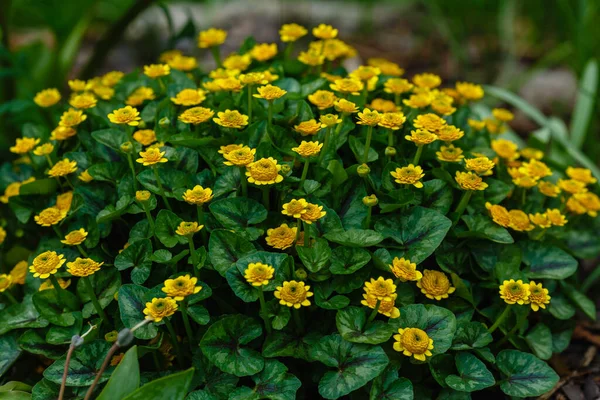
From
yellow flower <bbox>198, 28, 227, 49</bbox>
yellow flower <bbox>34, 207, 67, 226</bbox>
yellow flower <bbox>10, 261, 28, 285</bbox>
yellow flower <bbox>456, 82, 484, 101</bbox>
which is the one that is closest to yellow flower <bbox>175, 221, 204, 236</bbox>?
yellow flower <bbox>34, 207, 67, 226</bbox>

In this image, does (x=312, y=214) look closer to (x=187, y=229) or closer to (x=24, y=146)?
(x=187, y=229)

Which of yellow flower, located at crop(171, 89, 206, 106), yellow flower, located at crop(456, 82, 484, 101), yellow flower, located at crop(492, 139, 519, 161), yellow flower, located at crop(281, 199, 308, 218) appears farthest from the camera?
yellow flower, located at crop(456, 82, 484, 101)

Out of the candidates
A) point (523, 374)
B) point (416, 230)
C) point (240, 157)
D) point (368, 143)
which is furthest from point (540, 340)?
point (240, 157)

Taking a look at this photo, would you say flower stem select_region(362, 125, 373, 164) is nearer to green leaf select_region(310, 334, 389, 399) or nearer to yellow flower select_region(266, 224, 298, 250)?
yellow flower select_region(266, 224, 298, 250)

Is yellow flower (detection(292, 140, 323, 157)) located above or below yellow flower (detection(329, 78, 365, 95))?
below

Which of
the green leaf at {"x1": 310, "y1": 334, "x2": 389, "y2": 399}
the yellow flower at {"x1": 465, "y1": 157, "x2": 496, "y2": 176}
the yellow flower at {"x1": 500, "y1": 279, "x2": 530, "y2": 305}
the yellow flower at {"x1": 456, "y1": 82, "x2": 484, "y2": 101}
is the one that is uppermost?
the yellow flower at {"x1": 465, "y1": 157, "x2": 496, "y2": 176}

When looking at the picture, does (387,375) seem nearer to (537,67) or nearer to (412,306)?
(412,306)
